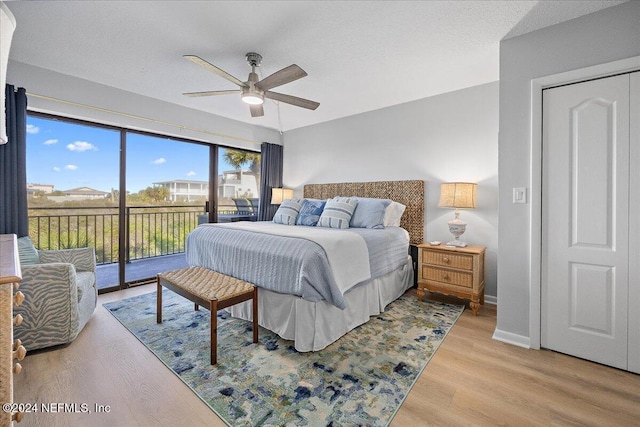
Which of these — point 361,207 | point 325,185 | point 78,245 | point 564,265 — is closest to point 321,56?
point 361,207

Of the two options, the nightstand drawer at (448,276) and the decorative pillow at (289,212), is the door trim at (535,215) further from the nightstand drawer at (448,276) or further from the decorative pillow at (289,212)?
the decorative pillow at (289,212)

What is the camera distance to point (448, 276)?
9.63 ft

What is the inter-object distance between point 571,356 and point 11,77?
17.8ft

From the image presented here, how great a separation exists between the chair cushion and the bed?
885mm

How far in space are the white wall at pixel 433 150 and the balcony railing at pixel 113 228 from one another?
2189 millimetres

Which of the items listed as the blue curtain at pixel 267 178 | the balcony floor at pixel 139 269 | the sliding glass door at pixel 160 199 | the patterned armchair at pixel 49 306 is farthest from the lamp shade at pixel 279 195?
the patterned armchair at pixel 49 306

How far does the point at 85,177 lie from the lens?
3.43m

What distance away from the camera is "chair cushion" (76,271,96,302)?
229 centimetres

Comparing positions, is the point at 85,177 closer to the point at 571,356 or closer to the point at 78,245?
the point at 78,245

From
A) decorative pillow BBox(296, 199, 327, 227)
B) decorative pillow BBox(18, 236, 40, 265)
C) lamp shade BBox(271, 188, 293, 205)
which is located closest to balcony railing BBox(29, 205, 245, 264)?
lamp shade BBox(271, 188, 293, 205)

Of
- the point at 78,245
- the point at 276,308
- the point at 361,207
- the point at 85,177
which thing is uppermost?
the point at 85,177

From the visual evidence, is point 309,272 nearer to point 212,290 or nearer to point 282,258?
point 282,258

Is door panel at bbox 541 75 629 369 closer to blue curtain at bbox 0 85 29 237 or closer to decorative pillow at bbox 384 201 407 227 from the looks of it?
decorative pillow at bbox 384 201 407 227

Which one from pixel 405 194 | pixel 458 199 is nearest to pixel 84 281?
pixel 405 194
